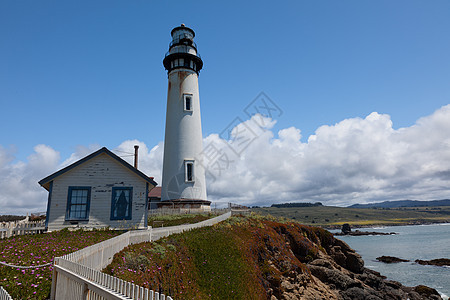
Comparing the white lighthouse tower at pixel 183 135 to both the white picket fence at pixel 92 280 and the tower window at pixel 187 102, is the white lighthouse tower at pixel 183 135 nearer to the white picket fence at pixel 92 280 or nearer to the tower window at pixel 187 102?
the tower window at pixel 187 102

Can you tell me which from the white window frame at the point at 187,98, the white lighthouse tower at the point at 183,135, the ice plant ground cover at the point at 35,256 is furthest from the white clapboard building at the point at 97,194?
the white window frame at the point at 187,98

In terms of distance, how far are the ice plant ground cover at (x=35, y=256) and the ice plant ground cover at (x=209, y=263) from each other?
2.02 meters

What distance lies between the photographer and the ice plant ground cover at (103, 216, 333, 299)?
10578mm

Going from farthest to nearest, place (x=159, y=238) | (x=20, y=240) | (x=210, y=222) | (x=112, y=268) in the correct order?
(x=210, y=222)
(x=159, y=238)
(x=20, y=240)
(x=112, y=268)

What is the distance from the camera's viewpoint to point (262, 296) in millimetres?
14000

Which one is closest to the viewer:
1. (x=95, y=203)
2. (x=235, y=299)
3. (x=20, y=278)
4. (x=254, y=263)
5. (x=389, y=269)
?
(x=20, y=278)

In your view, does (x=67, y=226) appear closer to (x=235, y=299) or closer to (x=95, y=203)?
(x=95, y=203)

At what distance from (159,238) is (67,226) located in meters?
5.99

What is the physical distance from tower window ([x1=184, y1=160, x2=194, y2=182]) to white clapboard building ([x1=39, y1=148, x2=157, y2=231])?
10.8 meters

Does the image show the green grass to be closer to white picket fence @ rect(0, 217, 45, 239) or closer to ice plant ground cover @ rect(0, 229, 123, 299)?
ice plant ground cover @ rect(0, 229, 123, 299)

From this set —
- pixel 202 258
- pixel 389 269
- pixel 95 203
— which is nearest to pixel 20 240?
pixel 95 203

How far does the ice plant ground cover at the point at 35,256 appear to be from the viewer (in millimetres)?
7855

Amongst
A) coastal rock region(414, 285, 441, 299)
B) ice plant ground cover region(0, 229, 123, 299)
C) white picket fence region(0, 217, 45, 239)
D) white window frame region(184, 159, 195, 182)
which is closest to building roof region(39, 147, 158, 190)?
white picket fence region(0, 217, 45, 239)

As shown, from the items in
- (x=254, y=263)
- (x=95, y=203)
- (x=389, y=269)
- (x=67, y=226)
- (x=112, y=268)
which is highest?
(x=95, y=203)
